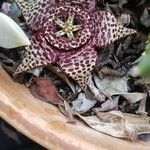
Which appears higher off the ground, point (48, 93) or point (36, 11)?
point (36, 11)

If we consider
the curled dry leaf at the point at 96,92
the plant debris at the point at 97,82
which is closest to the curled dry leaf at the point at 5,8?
the plant debris at the point at 97,82

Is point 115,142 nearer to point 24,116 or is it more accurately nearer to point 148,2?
point 24,116

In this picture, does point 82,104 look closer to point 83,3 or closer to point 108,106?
point 108,106

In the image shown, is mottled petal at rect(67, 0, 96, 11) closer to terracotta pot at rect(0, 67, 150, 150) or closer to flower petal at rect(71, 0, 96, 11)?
flower petal at rect(71, 0, 96, 11)

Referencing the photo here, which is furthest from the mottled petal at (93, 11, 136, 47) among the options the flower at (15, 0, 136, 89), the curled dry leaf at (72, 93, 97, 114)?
the curled dry leaf at (72, 93, 97, 114)

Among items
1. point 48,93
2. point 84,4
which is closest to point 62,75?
point 48,93

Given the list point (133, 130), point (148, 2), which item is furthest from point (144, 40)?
point (133, 130)

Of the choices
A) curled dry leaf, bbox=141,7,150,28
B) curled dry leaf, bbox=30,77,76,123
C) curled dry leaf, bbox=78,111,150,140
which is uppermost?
curled dry leaf, bbox=141,7,150,28
